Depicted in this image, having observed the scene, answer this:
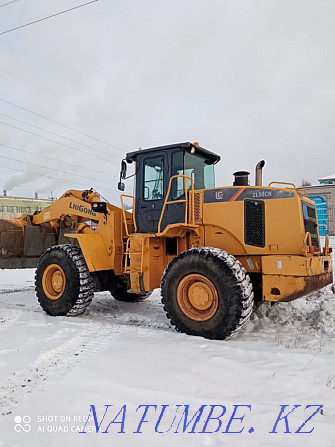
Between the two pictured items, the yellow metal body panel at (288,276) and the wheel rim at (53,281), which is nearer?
the yellow metal body panel at (288,276)

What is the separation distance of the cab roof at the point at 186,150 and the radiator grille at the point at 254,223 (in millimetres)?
1434

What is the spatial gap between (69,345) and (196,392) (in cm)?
204

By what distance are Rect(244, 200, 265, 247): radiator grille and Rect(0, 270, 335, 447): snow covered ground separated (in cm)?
135

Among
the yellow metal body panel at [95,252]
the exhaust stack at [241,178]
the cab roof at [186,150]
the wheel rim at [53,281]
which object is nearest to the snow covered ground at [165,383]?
the wheel rim at [53,281]

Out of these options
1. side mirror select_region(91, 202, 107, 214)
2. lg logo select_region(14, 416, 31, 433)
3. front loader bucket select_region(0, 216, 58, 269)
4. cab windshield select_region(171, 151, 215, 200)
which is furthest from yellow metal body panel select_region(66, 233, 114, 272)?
lg logo select_region(14, 416, 31, 433)

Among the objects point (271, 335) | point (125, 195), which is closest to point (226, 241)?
point (271, 335)

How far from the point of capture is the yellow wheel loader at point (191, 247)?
4758mm

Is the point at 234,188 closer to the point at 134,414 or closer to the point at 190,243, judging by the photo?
the point at 190,243

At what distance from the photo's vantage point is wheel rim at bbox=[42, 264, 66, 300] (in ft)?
21.4

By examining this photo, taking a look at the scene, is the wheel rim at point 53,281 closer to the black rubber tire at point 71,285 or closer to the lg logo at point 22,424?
the black rubber tire at point 71,285

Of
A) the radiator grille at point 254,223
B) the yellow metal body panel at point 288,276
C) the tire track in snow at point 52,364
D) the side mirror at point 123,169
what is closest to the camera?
the tire track in snow at point 52,364

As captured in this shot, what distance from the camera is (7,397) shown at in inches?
119

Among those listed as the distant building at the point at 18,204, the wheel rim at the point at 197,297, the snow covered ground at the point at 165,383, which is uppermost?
the distant building at the point at 18,204

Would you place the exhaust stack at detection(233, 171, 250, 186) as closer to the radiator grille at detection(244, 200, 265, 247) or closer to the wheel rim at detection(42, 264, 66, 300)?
the radiator grille at detection(244, 200, 265, 247)
